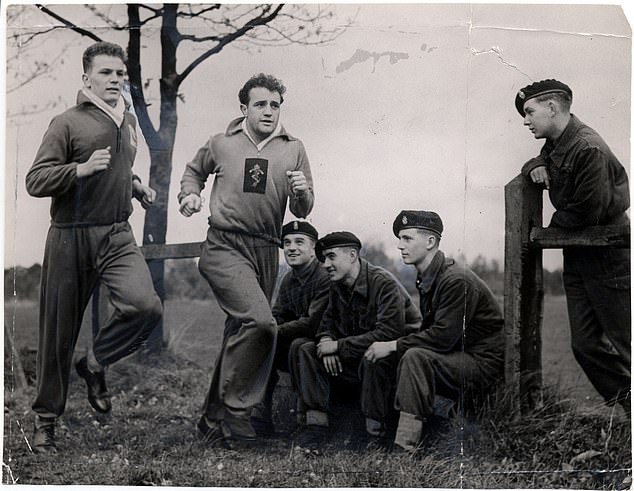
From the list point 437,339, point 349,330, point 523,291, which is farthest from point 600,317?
point 349,330

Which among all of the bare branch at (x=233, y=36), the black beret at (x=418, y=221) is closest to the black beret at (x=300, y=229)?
the black beret at (x=418, y=221)

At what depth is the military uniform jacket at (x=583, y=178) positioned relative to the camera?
5.80 m

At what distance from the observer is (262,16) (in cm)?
592

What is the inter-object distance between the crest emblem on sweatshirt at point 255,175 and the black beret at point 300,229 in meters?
0.26

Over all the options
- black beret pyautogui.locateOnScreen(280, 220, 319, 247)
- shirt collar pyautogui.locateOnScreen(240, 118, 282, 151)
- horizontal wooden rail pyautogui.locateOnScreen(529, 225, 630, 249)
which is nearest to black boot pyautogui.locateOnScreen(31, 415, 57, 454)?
black beret pyautogui.locateOnScreen(280, 220, 319, 247)

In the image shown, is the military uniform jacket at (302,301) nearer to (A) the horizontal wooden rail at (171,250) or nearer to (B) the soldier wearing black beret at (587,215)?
(A) the horizontal wooden rail at (171,250)

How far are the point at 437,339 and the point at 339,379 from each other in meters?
0.63

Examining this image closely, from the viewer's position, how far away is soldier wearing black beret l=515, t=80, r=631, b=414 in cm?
581

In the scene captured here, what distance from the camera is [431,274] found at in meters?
5.82

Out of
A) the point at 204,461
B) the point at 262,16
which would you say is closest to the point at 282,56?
the point at 262,16

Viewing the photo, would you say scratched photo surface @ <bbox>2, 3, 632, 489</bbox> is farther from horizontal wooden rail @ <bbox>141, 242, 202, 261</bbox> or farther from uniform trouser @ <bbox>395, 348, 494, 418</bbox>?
uniform trouser @ <bbox>395, 348, 494, 418</bbox>

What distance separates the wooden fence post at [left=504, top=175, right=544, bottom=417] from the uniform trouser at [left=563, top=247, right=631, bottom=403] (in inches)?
8.8

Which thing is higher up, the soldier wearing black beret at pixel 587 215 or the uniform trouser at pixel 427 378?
the soldier wearing black beret at pixel 587 215

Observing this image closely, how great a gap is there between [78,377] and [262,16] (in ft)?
8.10
